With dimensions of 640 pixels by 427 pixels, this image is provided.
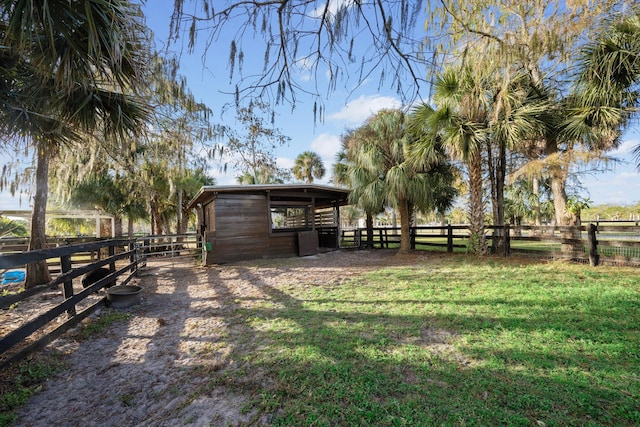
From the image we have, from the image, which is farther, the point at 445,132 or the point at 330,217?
the point at 330,217

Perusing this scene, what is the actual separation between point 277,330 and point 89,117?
367 centimetres

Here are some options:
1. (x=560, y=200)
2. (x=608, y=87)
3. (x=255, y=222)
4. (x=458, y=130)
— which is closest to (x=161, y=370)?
(x=255, y=222)

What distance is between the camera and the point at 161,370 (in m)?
2.60

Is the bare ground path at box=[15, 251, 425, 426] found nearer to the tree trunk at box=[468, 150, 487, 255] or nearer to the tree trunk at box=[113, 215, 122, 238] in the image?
the tree trunk at box=[468, 150, 487, 255]

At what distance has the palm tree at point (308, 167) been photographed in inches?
933

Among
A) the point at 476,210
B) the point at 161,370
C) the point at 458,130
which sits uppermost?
the point at 458,130

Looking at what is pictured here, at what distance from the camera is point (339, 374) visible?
2350 millimetres

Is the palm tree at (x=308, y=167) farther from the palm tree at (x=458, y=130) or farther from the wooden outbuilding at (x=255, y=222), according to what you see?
the palm tree at (x=458, y=130)

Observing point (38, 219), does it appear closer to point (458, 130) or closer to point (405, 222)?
point (405, 222)

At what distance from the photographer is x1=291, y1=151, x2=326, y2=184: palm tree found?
23703mm

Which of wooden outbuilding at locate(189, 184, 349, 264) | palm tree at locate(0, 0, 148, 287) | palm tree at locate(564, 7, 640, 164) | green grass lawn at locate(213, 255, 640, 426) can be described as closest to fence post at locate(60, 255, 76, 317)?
palm tree at locate(0, 0, 148, 287)

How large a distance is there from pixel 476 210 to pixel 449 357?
7.47m

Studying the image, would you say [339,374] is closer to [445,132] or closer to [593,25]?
[593,25]

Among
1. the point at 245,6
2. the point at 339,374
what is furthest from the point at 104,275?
the point at 245,6
